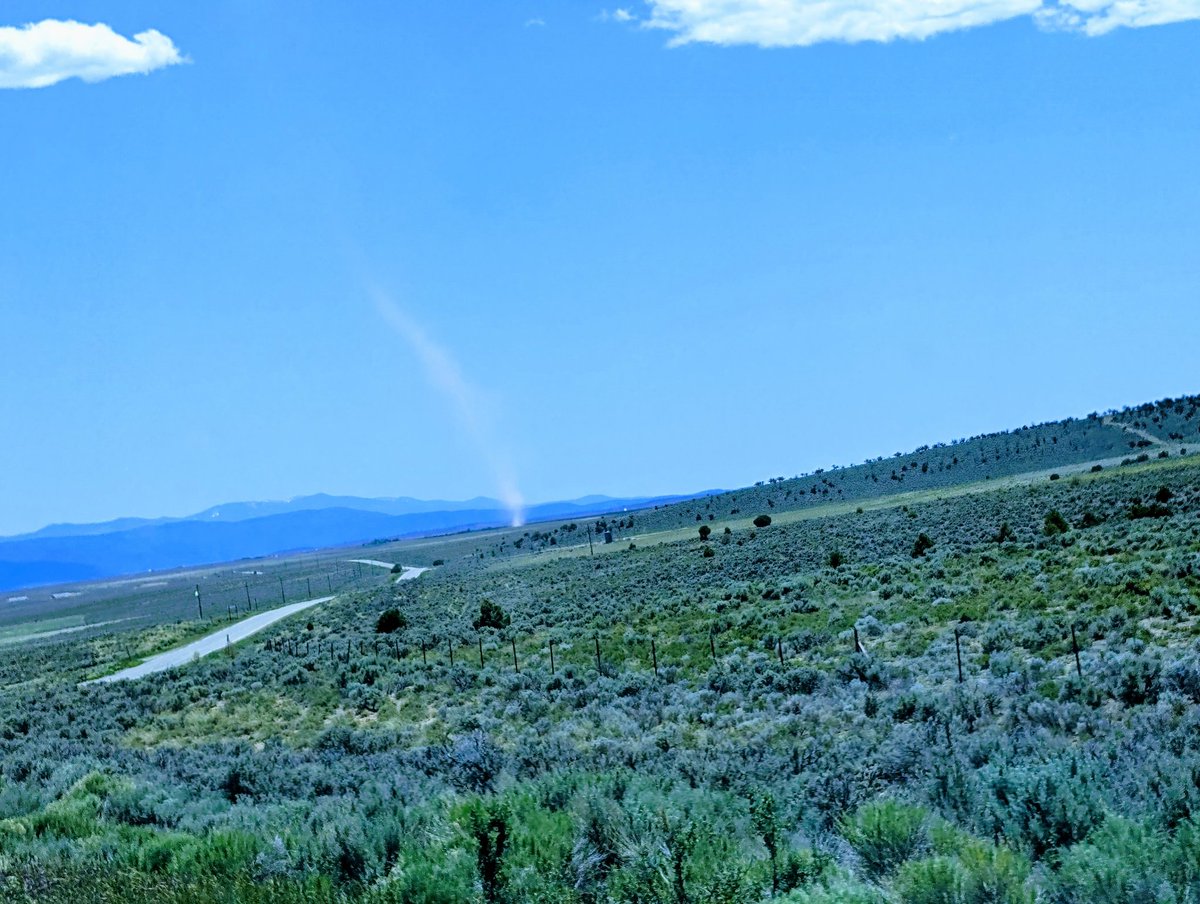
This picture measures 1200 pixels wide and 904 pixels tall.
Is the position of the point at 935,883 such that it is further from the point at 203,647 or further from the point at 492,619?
the point at 203,647

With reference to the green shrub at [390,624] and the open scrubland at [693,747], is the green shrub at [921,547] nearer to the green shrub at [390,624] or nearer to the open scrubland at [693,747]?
the open scrubland at [693,747]

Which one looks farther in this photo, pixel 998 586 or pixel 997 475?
pixel 997 475

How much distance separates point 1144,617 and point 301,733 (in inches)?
735

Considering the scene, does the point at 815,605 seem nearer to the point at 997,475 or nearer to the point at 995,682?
the point at 995,682

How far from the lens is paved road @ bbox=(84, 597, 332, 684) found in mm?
43091

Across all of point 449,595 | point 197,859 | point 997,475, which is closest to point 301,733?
point 197,859

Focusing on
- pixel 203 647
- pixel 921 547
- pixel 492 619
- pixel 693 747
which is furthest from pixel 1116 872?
pixel 203 647

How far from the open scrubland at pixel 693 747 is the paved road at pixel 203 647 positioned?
2.39 metres

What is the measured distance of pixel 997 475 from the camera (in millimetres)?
92312

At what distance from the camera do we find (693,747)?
15578 millimetres

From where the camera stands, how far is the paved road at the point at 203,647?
4309 cm

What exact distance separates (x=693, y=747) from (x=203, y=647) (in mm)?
42772

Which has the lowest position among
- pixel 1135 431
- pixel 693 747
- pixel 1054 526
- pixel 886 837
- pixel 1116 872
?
pixel 693 747

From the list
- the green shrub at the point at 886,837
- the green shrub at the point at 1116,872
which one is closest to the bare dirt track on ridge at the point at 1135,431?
the green shrub at the point at 886,837
